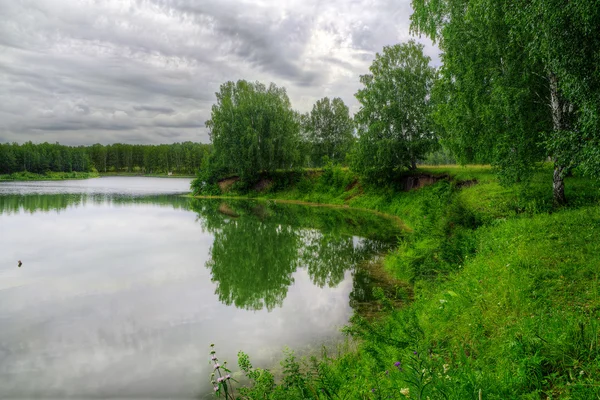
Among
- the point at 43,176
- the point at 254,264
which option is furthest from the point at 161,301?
the point at 43,176

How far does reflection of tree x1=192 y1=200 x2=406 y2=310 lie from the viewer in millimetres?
12398

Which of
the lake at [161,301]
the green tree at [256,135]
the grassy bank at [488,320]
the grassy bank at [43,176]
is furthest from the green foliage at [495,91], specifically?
the grassy bank at [43,176]

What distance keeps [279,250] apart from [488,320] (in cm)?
1244

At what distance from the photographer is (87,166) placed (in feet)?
499

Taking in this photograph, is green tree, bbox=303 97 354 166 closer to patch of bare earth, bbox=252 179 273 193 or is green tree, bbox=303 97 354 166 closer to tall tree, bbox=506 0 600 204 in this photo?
patch of bare earth, bbox=252 179 273 193

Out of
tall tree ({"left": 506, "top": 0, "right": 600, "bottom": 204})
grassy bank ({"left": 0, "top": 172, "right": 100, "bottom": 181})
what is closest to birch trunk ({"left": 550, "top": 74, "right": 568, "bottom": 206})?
tall tree ({"left": 506, "top": 0, "right": 600, "bottom": 204})

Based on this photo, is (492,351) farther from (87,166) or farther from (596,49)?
(87,166)

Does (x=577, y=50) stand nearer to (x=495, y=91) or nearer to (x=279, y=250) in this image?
(x=495, y=91)

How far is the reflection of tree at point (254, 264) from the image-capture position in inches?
454

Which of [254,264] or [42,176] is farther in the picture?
[42,176]

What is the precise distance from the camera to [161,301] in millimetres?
10898

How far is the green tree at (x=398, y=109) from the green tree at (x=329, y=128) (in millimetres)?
24262

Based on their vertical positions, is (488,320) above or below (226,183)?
below

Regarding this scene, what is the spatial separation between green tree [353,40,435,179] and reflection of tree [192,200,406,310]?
20.0 ft
